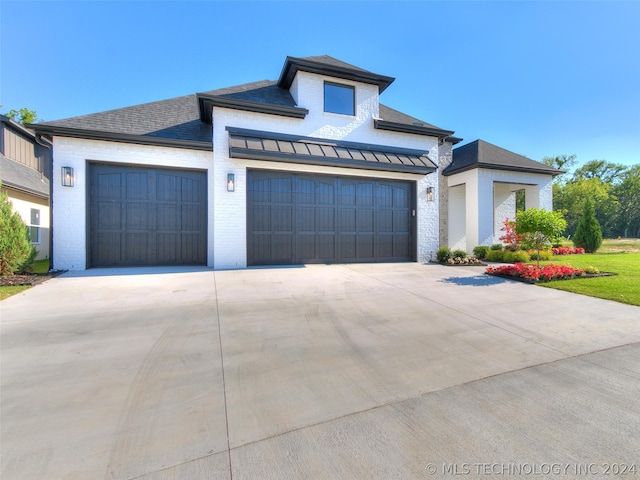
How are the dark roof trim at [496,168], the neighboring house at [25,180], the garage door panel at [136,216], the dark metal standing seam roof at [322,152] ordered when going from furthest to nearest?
the dark roof trim at [496,168] → the neighboring house at [25,180] → the garage door panel at [136,216] → the dark metal standing seam roof at [322,152]

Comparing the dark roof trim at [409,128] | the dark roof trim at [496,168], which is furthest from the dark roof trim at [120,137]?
the dark roof trim at [496,168]

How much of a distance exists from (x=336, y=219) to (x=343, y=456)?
8.22 metres

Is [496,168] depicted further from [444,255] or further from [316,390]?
[316,390]

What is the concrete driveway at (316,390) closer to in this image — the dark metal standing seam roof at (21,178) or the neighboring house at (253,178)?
the neighboring house at (253,178)

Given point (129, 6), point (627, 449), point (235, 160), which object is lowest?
point (627, 449)

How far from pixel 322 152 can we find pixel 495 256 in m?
8.13

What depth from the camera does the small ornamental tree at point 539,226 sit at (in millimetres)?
6840

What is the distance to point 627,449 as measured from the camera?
1608mm

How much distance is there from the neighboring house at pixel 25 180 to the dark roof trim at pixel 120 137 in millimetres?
2856

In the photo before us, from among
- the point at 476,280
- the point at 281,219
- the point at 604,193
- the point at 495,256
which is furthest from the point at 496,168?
the point at 604,193

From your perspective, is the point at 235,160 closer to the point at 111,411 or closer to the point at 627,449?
the point at 111,411

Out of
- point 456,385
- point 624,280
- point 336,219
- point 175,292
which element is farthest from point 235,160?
point 624,280

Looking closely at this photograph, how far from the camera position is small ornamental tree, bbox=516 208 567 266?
22.4ft

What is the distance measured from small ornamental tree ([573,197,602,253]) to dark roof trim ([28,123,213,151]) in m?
17.4
